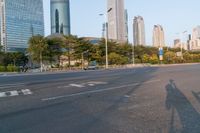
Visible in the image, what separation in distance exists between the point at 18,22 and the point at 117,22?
41491 millimetres

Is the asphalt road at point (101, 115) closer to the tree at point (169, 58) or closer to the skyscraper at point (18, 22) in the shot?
the tree at point (169, 58)

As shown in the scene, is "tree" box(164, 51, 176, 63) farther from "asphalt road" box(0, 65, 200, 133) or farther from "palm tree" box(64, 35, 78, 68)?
"asphalt road" box(0, 65, 200, 133)

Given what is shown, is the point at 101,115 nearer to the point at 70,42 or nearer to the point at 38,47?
the point at 38,47

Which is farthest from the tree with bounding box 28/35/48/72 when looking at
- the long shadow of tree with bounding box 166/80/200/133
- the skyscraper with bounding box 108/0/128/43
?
the skyscraper with bounding box 108/0/128/43

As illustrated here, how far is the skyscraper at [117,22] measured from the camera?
154m

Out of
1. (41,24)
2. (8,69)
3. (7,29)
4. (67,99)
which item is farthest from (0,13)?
(67,99)

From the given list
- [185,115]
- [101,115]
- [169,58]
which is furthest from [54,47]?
[185,115]

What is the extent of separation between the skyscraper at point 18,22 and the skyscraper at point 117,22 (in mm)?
30729

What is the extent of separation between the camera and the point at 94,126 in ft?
24.4

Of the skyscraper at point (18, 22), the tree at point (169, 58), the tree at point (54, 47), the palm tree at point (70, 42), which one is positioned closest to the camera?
the tree at point (54, 47)

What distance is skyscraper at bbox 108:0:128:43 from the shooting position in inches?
6048

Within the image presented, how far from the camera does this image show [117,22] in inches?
6029

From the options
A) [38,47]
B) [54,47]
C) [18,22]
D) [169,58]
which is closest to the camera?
[38,47]

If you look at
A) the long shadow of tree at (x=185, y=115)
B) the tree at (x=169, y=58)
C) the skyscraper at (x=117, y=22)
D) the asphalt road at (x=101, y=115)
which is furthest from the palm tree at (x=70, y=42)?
the long shadow of tree at (x=185, y=115)
